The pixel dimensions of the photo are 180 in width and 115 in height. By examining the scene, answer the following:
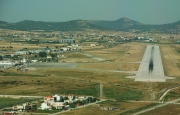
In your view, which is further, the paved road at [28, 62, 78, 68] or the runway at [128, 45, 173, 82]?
the paved road at [28, 62, 78, 68]

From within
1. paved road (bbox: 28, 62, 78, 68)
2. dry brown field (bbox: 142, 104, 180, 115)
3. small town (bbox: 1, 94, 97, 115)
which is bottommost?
paved road (bbox: 28, 62, 78, 68)

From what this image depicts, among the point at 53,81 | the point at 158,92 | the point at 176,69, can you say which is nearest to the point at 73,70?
the point at 53,81

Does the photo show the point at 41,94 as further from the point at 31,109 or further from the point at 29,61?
the point at 29,61

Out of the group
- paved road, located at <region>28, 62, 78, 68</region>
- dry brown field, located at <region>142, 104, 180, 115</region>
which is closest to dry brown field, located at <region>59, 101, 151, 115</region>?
dry brown field, located at <region>142, 104, 180, 115</region>

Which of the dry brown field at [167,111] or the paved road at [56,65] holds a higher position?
the dry brown field at [167,111]

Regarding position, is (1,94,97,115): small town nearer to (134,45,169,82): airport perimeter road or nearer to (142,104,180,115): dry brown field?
(142,104,180,115): dry brown field

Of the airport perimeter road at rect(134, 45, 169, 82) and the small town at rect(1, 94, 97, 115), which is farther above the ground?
the small town at rect(1, 94, 97, 115)

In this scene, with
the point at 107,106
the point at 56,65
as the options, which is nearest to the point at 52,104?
the point at 107,106

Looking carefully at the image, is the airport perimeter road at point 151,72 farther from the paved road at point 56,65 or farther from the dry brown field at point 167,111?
the dry brown field at point 167,111

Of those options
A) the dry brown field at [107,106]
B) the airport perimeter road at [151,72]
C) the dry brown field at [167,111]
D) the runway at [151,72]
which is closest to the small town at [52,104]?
the dry brown field at [107,106]

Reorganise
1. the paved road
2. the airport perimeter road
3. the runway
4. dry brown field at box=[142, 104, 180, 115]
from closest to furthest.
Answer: dry brown field at box=[142, 104, 180, 115] < the runway < the airport perimeter road < the paved road

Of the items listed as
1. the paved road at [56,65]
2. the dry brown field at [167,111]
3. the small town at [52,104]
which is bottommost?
the paved road at [56,65]

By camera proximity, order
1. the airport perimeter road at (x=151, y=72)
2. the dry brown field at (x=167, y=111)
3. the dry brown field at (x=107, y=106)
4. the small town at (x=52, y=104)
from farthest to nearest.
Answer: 1. the airport perimeter road at (x=151, y=72)
2. the small town at (x=52, y=104)
3. the dry brown field at (x=167, y=111)
4. the dry brown field at (x=107, y=106)
